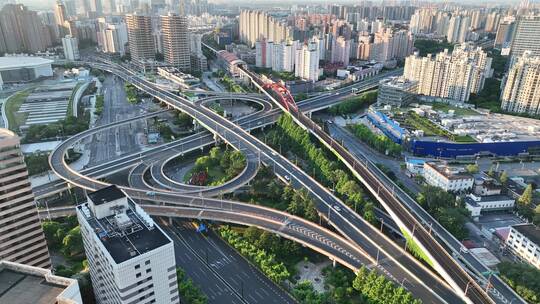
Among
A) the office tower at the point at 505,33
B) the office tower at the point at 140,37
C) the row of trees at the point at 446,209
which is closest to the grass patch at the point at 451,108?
the row of trees at the point at 446,209

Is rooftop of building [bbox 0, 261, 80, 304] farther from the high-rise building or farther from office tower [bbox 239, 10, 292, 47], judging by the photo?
the high-rise building

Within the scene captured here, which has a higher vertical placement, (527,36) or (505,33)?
(527,36)

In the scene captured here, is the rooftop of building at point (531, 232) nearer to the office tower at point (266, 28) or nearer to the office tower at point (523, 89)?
the office tower at point (523, 89)

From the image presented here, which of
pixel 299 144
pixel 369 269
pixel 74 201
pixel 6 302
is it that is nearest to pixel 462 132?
pixel 299 144

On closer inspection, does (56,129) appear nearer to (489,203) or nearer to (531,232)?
(489,203)

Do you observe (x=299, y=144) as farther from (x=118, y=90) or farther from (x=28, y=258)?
(x=118, y=90)

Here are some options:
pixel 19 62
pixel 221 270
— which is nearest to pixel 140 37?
pixel 19 62
